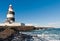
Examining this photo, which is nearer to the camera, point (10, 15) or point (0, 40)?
point (0, 40)

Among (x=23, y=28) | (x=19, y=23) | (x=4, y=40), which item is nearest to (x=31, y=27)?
(x=23, y=28)

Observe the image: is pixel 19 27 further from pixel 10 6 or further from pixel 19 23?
pixel 10 6

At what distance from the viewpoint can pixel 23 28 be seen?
4794 centimetres

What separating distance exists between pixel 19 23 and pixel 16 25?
0.86 metres

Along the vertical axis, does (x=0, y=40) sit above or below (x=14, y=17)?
below

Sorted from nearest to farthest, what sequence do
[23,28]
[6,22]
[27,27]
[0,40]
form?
[0,40] < [6,22] < [23,28] < [27,27]

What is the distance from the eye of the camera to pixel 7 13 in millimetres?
48531

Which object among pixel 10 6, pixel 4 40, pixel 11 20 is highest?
pixel 10 6

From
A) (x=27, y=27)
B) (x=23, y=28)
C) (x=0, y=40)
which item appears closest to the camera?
(x=0, y=40)

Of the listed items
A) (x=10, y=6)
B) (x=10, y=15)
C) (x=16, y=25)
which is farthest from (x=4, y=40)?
(x=10, y=6)

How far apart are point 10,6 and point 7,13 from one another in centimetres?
245

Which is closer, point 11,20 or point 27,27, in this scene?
→ point 11,20

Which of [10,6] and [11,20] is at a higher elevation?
[10,6]

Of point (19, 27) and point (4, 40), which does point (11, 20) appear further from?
point (4, 40)
